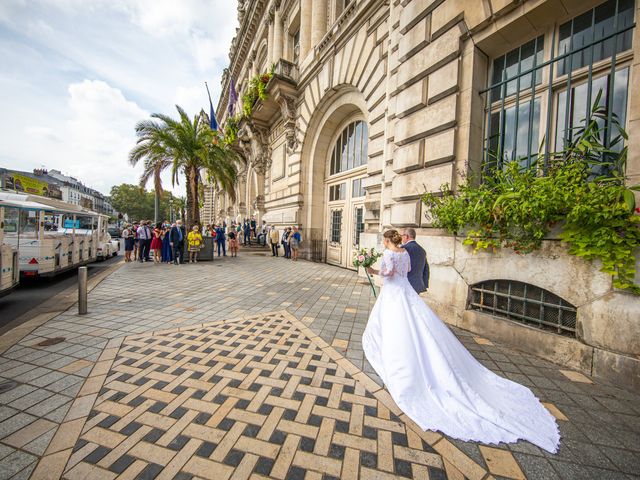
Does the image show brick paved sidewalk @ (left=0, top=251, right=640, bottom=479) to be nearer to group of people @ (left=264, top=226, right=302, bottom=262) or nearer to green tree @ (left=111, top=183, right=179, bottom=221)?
group of people @ (left=264, top=226, right=302, bottom=262)

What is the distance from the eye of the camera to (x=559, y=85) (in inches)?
164

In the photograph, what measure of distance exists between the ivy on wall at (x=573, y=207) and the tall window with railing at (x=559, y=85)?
225mm

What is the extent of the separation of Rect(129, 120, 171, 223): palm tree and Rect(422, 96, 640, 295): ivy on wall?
1360 centimetres

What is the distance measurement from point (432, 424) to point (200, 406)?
2138mm

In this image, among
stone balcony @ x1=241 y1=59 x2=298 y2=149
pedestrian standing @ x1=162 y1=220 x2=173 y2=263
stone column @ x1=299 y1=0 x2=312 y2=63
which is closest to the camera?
pedestrian standing @ x1=162 y1=220 x2=173 y2=263

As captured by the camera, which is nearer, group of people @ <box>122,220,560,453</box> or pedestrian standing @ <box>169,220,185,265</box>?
group of people @ <box>122,220,560,453</box>

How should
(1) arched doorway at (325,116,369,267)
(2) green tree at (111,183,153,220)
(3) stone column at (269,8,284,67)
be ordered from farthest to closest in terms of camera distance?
(2) green tree at (111,183,153,220)
(3) stone column at (269,8,284,67)
(1) arched doorway at (325,116,369,267)

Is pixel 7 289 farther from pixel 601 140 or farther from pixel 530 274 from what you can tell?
pixel 601 140

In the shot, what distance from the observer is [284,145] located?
15344 millimetres

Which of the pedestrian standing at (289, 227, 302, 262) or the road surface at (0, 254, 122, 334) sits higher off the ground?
the pedestrian standing at (289, 227, 302, 262)

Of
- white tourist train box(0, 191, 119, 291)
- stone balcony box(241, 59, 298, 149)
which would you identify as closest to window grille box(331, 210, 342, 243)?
stone balcony box(241, 59, 298, 149)

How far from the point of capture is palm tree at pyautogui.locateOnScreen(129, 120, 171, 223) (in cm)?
1257

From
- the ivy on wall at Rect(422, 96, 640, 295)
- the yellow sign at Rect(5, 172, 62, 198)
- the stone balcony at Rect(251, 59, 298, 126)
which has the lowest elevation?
the ivy on wall at Rect(422, 96, 640, 295)

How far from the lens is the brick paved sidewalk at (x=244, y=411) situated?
6.30 ft
